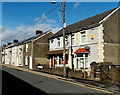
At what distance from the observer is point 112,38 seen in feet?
63.7

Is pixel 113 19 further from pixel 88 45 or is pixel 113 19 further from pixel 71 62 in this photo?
pixel 71 62

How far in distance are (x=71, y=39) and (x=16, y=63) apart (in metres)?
24.0

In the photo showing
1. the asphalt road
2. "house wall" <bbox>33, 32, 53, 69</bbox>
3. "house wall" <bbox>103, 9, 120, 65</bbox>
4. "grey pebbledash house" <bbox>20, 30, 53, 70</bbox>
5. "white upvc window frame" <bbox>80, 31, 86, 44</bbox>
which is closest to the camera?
the asphalt road

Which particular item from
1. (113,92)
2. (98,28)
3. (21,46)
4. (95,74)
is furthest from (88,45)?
(21,46)

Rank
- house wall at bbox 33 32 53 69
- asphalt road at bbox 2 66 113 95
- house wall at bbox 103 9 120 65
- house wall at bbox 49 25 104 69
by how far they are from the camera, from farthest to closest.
Answer: 1. house wall at bbox 33 32 53 69
2. house wall at bbox 103 9 120 65
3. house wall at bbox 49 25 104 69
4. asphalt road at bbox 2 66 113 95

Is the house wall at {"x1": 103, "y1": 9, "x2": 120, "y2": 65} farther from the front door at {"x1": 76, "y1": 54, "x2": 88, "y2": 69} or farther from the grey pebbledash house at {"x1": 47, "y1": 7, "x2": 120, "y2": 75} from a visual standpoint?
the front door at {"x1": 76, "y1": 54, "x2": 88, "y2": 69}

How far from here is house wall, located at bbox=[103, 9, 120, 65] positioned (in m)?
18.7

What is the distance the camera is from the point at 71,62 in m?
23.0

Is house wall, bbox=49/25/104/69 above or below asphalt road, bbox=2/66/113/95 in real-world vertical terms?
above

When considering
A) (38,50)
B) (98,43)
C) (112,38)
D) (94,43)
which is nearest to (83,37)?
(94,43)

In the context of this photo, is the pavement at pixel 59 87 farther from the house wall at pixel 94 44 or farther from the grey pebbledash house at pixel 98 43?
the grey pebbledash house at pixel 98 43

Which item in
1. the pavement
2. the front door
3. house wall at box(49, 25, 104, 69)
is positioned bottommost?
the pavement

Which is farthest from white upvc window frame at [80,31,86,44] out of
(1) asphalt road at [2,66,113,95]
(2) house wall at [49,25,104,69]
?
(1) asphalt road at [2,66,113,95]

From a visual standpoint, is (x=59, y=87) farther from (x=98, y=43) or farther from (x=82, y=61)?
(x=82, y=61)
